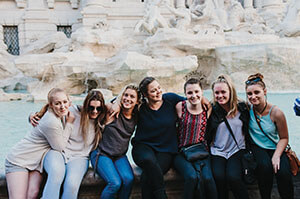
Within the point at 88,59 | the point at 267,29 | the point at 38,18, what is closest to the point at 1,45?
the point at 38,18

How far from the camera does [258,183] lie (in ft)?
7.07

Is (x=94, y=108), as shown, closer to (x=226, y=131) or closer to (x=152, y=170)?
(x=152, y=170)

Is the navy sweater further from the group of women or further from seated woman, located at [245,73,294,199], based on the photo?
seated woman, located at [245,73,294,199]

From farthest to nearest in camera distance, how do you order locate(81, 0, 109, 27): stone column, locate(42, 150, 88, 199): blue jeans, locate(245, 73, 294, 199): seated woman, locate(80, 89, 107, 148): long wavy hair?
locate(81, 0, 109, 27): stone column < locate(80, 89, 107, 148): long wavy hair < locate(245, 73, 294, 199): seated woman < locate(42, 150, 88, 199): blue jeans

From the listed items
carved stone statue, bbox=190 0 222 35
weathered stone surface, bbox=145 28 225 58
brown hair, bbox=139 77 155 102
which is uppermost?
carved stone statue, bbox=190 0 222 35

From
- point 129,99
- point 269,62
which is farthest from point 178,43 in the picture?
point 129,99

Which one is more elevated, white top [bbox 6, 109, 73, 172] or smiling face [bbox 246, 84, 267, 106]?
smiling face [bbox 246, 84, 267, 106]

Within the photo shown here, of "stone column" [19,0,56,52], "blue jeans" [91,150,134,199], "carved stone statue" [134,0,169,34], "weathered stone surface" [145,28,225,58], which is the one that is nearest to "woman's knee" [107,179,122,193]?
"blue jeans" [91,150,134,199]

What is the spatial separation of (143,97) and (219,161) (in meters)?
0.74

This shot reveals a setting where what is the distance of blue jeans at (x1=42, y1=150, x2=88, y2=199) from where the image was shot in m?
2.02

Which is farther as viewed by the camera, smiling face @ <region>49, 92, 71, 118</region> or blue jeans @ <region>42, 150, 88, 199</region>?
smiling face @ <region>49, 92, 71, 118</region>

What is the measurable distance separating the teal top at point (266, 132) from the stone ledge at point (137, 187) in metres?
0.29

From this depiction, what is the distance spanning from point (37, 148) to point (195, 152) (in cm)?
108

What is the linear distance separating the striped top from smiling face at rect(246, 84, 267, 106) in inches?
13.8
